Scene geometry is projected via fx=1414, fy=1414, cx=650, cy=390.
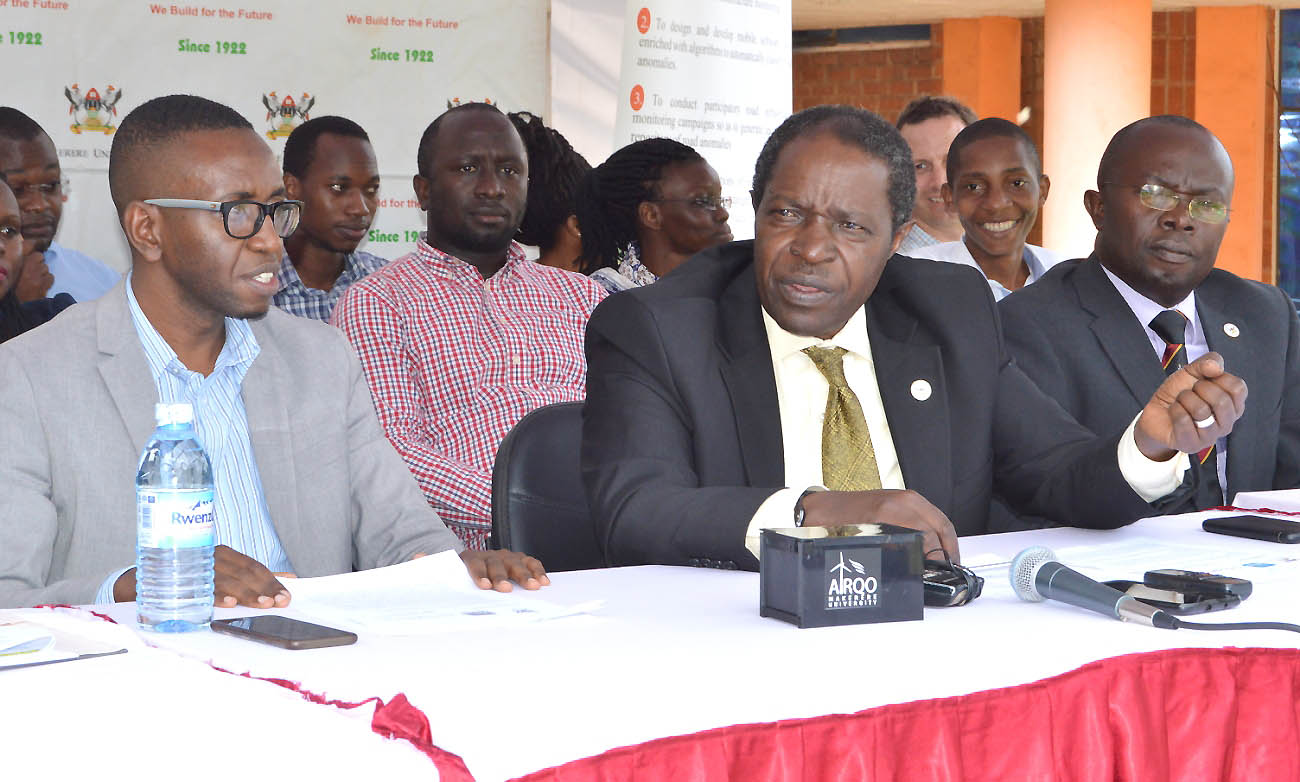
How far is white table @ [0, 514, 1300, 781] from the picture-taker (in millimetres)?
1075

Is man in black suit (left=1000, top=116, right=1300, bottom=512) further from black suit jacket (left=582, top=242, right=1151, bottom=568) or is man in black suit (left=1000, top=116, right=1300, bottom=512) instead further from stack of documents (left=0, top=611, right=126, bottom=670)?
stack of documents (left=0, top=611, right=126, bottom=670)

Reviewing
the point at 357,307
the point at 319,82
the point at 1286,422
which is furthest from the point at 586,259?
the point at 1286,422

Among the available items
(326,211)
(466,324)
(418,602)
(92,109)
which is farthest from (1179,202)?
(92,109)

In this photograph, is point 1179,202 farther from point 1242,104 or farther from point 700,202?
point 1242,104

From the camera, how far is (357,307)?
346 cm

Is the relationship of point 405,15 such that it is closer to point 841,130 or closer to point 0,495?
point 841,130

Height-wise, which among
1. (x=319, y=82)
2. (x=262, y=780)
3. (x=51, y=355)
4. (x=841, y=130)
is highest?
(x=319, y=82)

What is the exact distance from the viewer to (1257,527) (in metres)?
2.04

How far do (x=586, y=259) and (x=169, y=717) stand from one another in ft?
12.2

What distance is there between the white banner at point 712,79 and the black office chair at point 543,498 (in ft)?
7.80

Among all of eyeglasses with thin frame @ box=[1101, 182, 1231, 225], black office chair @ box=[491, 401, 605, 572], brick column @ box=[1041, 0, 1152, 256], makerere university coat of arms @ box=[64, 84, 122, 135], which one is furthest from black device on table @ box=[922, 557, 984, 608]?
brick column @ box=[1041, 0, 1152, 256]

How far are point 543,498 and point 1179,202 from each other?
1500mm

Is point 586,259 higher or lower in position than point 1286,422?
higher

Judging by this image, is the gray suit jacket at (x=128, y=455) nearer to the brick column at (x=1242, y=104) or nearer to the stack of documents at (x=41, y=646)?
the stack of documents at (x=41, y=646)
